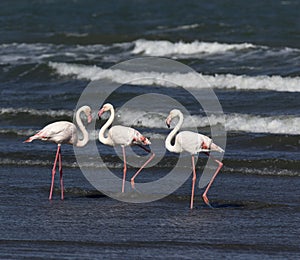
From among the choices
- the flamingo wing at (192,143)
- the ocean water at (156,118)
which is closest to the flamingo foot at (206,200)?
the ocean water at (156,118)

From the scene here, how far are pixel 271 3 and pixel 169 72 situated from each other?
10328mm

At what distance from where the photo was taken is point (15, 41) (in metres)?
27.2

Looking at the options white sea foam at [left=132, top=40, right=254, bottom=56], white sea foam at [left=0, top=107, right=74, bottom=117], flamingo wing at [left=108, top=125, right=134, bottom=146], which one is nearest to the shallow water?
flamingo wing at [left=108, top=125, right=134, bottom=146]

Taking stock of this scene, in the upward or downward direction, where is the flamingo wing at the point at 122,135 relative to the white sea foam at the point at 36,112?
downward

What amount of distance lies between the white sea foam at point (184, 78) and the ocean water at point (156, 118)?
0.16ft

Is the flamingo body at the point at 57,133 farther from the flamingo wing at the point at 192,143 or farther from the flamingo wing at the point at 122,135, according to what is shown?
the flamingo wing at the point at 192,143

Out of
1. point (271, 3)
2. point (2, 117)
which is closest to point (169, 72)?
point (2, 117)

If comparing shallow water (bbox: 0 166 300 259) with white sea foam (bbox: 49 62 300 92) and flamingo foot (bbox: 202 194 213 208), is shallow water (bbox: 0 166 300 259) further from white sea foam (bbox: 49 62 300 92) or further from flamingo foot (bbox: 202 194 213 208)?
white sea foam (bbox: 49 62 300 92)

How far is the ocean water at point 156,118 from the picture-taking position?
888 centimetres

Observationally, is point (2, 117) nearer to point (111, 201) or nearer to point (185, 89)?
point (185, 89)

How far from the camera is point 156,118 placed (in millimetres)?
15789

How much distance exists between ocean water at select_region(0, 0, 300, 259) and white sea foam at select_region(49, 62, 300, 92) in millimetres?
48

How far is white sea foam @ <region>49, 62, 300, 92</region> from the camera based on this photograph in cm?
1853

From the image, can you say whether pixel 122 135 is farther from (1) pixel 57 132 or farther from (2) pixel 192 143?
(2) pixel 192 143
